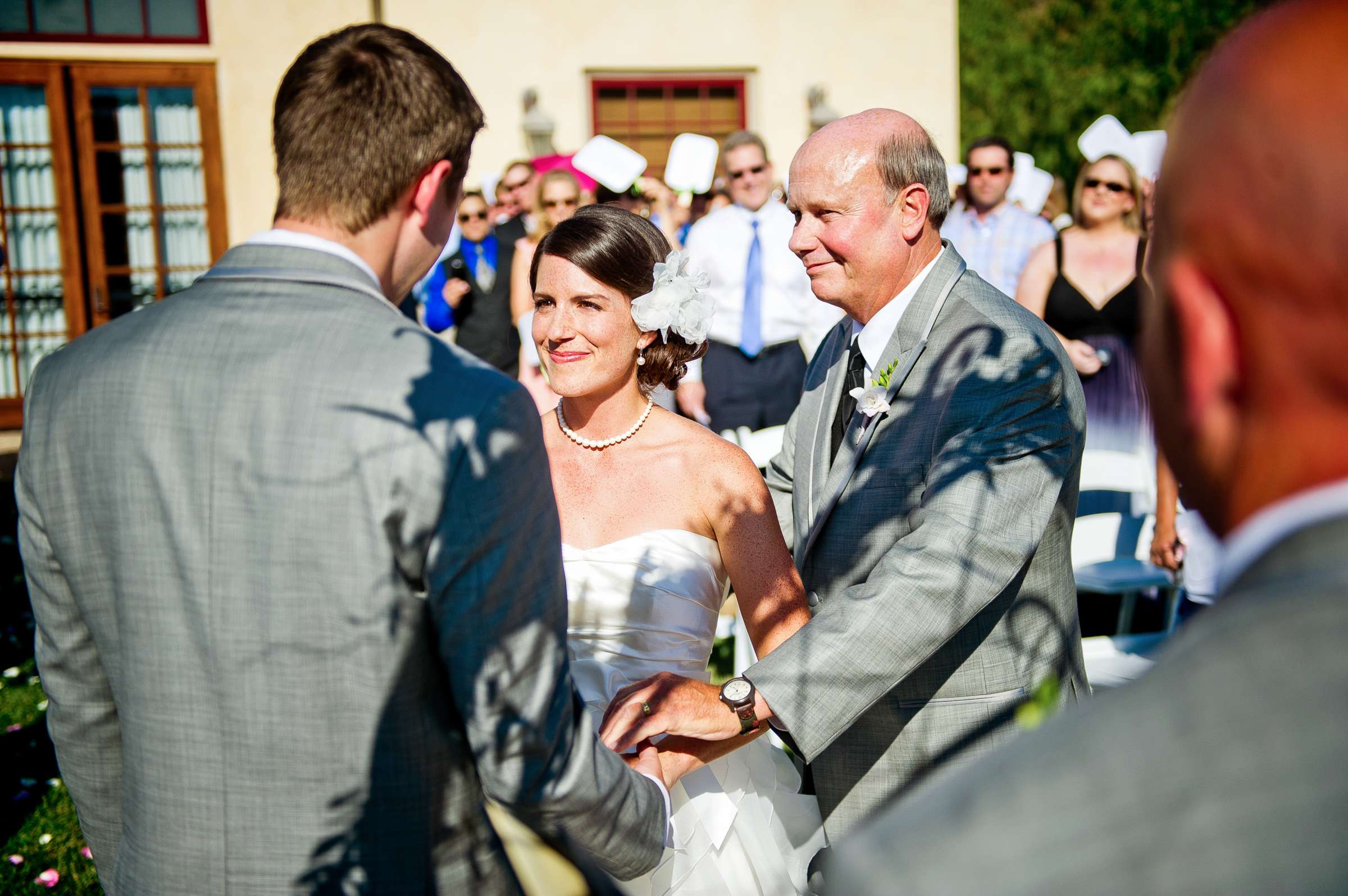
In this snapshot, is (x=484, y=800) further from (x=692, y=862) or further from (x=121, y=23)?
(x=121, y=23)

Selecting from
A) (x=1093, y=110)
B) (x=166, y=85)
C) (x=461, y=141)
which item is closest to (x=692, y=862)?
(x=461, y=141)

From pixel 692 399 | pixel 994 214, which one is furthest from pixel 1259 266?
pixel 994 214

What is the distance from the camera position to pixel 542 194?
7215 millimetres

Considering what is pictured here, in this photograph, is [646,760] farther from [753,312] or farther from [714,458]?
[753,312]

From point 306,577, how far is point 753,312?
603 centimetres

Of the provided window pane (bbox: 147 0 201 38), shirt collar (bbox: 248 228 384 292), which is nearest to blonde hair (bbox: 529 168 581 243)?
shirt collar (bbox: 248 228 384 292)

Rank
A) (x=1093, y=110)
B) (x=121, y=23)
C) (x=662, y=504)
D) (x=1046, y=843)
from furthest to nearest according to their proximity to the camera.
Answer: (x=1093, y=110) < (x=121, y=23) < (x=662, y=504) < (x=1046, y=843)

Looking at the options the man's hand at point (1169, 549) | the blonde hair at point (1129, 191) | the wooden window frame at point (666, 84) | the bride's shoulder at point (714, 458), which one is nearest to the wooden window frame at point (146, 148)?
the wooden window frame at point (666, 84)

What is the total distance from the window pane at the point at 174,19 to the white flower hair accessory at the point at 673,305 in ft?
34.3

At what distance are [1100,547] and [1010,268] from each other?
2.53 meters

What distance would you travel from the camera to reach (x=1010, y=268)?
7309 mm

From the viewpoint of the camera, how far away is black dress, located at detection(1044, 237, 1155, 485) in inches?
233

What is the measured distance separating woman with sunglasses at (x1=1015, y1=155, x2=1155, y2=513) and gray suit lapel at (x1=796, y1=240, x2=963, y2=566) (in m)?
3.32

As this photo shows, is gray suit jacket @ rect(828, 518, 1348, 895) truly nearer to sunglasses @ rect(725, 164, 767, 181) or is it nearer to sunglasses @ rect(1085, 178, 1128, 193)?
sunglasses @ rect(1085, 178, 1128, 193)
